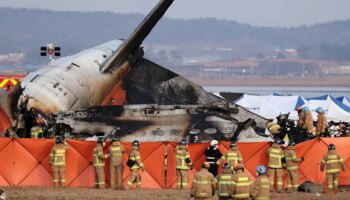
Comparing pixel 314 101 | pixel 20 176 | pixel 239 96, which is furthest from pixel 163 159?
pixel 239 96

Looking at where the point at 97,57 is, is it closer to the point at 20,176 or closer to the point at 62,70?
the point at 62,70

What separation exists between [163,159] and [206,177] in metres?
7.72

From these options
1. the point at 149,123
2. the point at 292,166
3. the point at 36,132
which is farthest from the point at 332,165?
the point at 36,132

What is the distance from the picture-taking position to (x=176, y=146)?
30.0m

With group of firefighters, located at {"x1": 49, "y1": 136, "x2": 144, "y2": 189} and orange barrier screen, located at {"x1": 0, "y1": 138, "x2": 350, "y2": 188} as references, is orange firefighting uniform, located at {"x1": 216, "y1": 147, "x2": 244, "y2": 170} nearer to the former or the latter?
orange barrier screen, located at {"x1": 0, "y1": 138, "x2": 350, "y2": 188}

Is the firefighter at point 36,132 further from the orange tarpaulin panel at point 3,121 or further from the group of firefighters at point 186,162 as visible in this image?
the orange tarpaulin panel at point 3,121

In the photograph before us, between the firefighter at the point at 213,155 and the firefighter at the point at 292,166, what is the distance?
2.33 m

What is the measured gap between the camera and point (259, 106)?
55938 millimetres

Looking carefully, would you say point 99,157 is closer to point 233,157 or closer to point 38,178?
point 38,178

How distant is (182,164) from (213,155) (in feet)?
3.61

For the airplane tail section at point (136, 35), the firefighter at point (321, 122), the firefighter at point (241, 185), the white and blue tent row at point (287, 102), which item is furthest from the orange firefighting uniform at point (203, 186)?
the white and blue tent row at point (287, 102)

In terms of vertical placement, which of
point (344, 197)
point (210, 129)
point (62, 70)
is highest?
point (62, 70)

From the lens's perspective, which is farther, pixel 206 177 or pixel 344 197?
pixel 344 197

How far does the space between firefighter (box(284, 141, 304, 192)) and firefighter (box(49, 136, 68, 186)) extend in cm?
748
